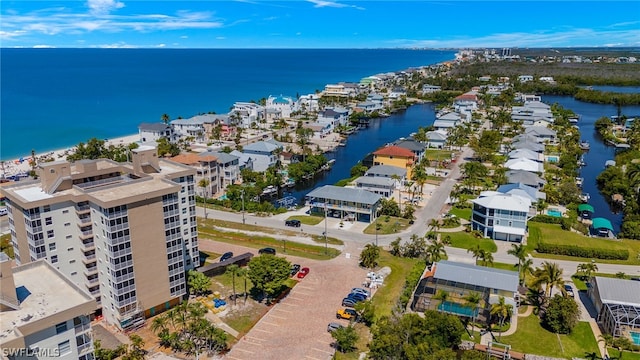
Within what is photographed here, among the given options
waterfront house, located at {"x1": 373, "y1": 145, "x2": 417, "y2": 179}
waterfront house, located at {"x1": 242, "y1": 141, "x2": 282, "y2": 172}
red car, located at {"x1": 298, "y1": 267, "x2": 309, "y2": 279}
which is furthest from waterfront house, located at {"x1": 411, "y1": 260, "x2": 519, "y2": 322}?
waterfront house, located at {"x1": 242, "y1": 141, "x2": 282, "y2": 172}

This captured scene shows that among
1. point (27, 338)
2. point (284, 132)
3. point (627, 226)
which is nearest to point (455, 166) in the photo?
point (627, 226)

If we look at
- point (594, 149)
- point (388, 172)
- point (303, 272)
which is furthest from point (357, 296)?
point (594, 149)

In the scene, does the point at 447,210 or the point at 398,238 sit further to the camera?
the point at 447,210

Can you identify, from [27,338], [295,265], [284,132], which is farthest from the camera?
[284,132]

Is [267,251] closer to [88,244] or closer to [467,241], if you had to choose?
[88,244]

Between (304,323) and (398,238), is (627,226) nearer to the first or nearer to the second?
(398,238)

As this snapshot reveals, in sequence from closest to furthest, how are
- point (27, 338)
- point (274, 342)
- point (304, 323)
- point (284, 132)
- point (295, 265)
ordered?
point (27, 338)
point (274, 342)
point (304, 323)
point (295, 265)
point (284, 132)

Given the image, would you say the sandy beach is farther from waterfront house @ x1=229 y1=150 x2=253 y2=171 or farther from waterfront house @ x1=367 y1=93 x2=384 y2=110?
waterfront house @ x1=367 y1=93 x2=384 y2=110
